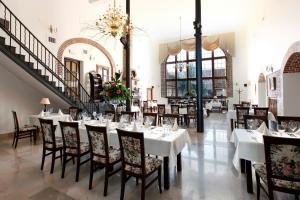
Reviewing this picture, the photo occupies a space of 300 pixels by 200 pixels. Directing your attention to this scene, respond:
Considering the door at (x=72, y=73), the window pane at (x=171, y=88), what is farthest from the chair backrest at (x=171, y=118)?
the window pane at (x=171, y=88)

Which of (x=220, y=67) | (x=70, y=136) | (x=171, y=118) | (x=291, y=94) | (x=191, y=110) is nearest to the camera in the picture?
(x=70, y=136)

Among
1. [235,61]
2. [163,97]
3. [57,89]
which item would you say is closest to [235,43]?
[235,61]

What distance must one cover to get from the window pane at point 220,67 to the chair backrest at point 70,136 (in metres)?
12.5

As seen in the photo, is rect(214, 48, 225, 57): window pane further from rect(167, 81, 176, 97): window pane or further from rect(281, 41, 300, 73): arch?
rect(281, 41, 300, 73): arch

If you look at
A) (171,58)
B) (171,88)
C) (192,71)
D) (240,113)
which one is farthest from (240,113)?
(171,58)

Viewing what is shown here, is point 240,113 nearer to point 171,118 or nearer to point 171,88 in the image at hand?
point 171,118

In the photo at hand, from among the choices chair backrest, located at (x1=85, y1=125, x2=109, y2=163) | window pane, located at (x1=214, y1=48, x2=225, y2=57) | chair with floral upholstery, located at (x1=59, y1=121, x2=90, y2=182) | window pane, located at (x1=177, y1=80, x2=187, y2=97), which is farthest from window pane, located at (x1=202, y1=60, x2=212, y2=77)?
chair backrest, located at (x1=85, y1=125, x2=109, y2=163)

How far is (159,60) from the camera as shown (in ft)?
51.2

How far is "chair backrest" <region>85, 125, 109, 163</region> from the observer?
2707 mm

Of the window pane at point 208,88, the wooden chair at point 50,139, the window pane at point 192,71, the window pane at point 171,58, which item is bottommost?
the wooden chair at point 50,139

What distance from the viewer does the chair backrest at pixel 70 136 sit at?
311cm

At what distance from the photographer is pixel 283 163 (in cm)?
192

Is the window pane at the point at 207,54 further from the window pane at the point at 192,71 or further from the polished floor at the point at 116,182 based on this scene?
the polished floor at the point at 116,182

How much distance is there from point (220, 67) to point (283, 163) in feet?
42.0
